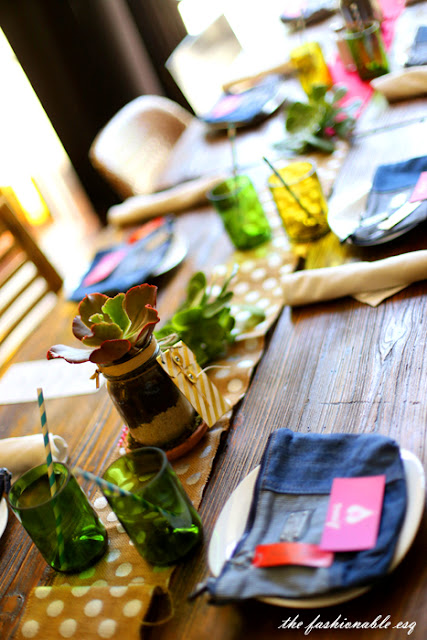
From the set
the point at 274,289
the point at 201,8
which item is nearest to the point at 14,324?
the point at 274,289

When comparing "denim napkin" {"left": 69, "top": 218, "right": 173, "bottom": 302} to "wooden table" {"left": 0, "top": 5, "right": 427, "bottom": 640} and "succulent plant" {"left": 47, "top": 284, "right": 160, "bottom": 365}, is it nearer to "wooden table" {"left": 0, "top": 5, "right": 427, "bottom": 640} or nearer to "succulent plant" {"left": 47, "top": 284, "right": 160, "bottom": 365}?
"wooden table" {"left": 0, "top": 5, "right": 427, "bottom": 640}

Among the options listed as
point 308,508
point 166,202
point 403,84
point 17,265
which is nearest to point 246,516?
point 308,508

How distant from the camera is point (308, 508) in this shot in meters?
0.73

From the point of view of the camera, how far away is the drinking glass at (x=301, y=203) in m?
1.27

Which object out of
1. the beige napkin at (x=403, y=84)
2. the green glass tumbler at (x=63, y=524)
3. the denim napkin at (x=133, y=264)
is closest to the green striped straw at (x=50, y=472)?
the green glass tumbler at (x=63, y=524)

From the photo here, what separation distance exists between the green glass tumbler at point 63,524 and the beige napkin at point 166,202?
3.34ft

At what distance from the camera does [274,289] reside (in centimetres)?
125

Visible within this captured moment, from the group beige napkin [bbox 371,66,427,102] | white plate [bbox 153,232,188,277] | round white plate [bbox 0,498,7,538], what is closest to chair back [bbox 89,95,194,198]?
white plate [bbox 153,232,188,277]

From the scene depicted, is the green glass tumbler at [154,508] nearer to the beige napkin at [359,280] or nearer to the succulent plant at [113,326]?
the succulent plant at [113,326]

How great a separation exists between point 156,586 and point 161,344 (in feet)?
1.20

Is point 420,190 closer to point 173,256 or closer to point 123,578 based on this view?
point 173,256

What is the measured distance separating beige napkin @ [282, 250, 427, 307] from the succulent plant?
33cm

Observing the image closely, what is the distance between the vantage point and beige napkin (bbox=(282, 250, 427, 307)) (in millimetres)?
1025

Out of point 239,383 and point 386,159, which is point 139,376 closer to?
point 239,383
